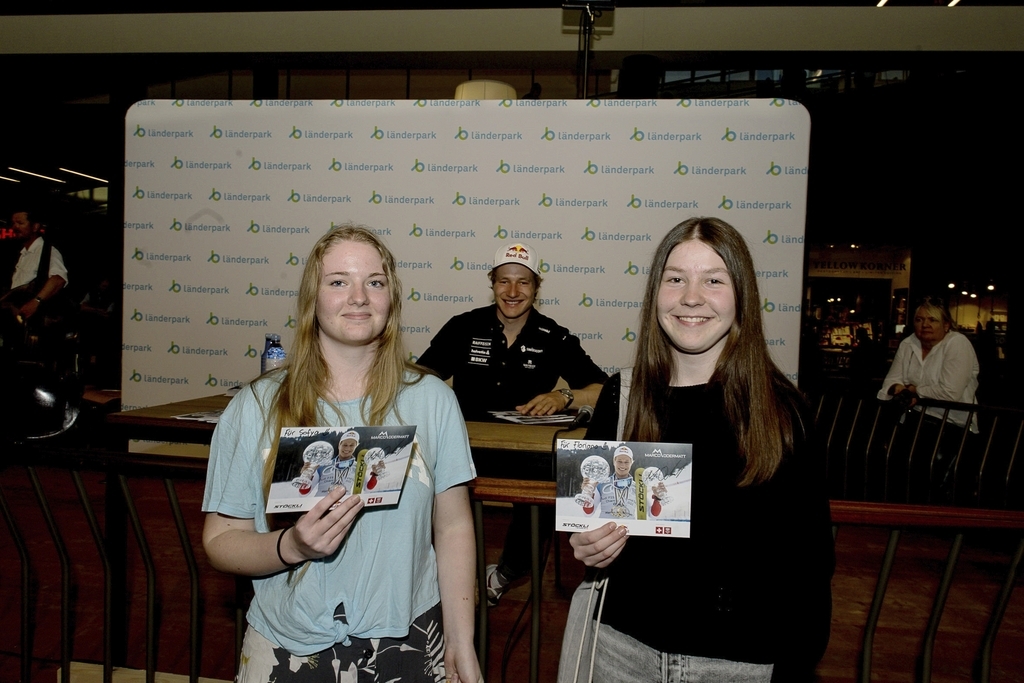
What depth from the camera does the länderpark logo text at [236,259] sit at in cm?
567

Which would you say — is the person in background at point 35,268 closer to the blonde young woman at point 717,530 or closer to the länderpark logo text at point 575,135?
the länderpark logo text at point 575,135

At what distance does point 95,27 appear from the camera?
7.35 m

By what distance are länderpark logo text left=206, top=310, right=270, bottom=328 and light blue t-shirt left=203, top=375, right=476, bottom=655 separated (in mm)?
4503

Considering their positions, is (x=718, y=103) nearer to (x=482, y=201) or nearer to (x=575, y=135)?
(x=575, y=135)

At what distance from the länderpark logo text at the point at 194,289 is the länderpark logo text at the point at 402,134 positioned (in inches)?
73.7

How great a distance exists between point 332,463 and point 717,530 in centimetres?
79

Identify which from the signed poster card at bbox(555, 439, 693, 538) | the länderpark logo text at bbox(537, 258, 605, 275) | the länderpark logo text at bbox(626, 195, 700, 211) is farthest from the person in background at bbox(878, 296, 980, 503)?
the signed poster card at bbox(555, 439, 693, 538)

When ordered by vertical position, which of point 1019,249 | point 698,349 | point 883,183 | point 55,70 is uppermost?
point 55,70

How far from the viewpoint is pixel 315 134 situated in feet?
18.3

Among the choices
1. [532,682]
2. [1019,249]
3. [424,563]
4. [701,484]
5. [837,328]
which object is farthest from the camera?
[837,328]

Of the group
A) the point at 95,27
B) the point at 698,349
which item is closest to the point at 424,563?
the point at 698,349

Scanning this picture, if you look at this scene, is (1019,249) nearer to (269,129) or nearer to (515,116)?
(515,116)

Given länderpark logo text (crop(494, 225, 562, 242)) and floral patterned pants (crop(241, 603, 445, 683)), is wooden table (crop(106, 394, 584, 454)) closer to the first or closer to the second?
floral patterned pants (crop(241, 603, 445, 683))

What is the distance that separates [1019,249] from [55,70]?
12600mm
